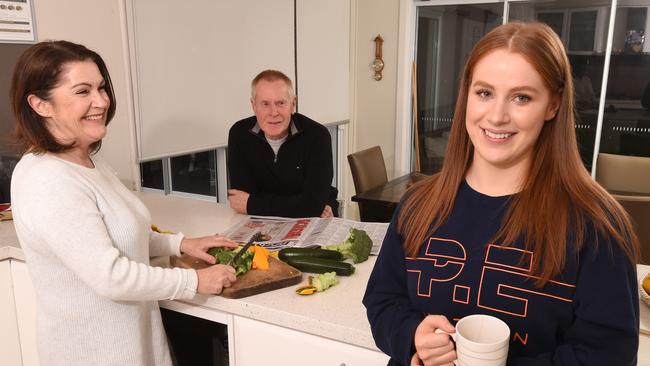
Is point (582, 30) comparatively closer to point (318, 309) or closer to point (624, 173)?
point (624, 173)

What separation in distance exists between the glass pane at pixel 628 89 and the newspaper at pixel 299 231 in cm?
311

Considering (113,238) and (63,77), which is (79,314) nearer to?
(113,238)

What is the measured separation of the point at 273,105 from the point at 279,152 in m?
0.22

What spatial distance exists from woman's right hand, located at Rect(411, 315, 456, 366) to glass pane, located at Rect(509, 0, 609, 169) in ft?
12.0

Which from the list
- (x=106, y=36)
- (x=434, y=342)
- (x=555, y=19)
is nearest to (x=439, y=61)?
(x=555, y=19)

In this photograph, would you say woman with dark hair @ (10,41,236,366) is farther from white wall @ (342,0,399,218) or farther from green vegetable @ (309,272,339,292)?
white wall @ (342,0,399,218)

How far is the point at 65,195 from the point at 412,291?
2.49 ft

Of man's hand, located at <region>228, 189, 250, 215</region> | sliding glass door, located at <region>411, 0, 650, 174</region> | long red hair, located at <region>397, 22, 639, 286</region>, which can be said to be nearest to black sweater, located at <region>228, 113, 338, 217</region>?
man's hand, located at <region>228, 189, 250, 215</region>

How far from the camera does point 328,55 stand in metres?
4.32

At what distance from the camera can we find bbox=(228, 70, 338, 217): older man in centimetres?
221

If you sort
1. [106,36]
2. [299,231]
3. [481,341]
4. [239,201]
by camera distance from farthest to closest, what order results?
1. [106,36]
2. [239,201]
3. [299,231]
4. [481,341]

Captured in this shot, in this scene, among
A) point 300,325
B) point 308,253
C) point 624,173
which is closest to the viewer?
point 300,325

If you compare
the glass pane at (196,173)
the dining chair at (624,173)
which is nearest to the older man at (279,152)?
the glass pane at (196,173)

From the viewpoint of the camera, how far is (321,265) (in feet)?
4.87
